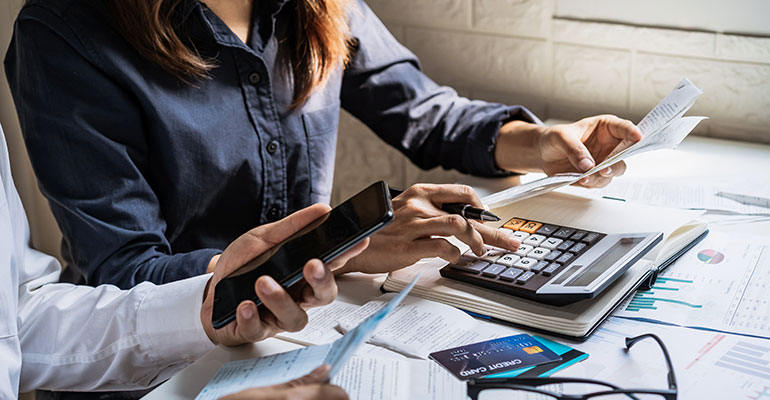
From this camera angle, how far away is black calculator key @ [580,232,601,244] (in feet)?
3.05

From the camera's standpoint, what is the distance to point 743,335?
2.63 feet

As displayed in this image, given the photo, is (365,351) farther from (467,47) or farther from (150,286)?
(467,47)

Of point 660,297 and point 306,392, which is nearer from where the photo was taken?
point 306,392

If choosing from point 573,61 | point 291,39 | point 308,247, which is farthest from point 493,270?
point 573,61

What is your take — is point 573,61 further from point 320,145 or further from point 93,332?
point 93,332

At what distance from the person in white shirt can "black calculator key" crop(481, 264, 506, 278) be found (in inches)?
7.7

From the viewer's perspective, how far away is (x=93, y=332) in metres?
0.88

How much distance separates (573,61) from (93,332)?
1032 millimetres

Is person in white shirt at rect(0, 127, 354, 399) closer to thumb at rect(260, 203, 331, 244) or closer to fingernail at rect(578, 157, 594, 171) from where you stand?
thumb at rect(260, 203, 331, 244)

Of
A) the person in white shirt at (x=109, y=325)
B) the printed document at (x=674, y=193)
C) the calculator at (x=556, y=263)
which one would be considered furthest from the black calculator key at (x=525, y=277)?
the printed document at (x=674, y=193)

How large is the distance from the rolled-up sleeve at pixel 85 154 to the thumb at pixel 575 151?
507 millimetres

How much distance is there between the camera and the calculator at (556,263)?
0.82m

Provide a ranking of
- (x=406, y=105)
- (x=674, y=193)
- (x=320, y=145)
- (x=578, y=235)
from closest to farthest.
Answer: (x=578, y=235)
(x=674, y=193)
(x=320, y=145)
(x=406, y=105)

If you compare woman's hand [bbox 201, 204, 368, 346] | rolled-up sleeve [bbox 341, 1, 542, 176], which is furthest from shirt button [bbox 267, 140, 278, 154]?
woman's hand [bbox 201, 204, 368, 346]
